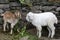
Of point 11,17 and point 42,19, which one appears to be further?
point 11,17

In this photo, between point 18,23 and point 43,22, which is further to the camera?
point 18,23

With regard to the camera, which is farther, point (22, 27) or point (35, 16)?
point (22, 27)

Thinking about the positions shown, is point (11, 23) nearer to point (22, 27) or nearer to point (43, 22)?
point (22, 27)

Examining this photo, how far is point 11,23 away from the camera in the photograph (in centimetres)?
665

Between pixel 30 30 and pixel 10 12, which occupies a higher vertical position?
pixel 10 12

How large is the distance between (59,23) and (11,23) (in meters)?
1.58

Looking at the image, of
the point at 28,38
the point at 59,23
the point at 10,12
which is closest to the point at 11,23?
the point at 10,12

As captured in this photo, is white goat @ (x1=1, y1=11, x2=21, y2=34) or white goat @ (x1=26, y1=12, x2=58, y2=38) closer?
white goat @ (x1=26, y1=12, x2=58, y2=38)

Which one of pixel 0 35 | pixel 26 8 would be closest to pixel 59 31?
pixel 26 8

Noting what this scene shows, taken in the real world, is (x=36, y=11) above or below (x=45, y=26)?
above

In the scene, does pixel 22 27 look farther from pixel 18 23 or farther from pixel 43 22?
pixel 43 22

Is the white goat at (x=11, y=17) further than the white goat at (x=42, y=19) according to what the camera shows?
Yes

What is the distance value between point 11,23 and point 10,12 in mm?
345

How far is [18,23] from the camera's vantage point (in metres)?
6.94
